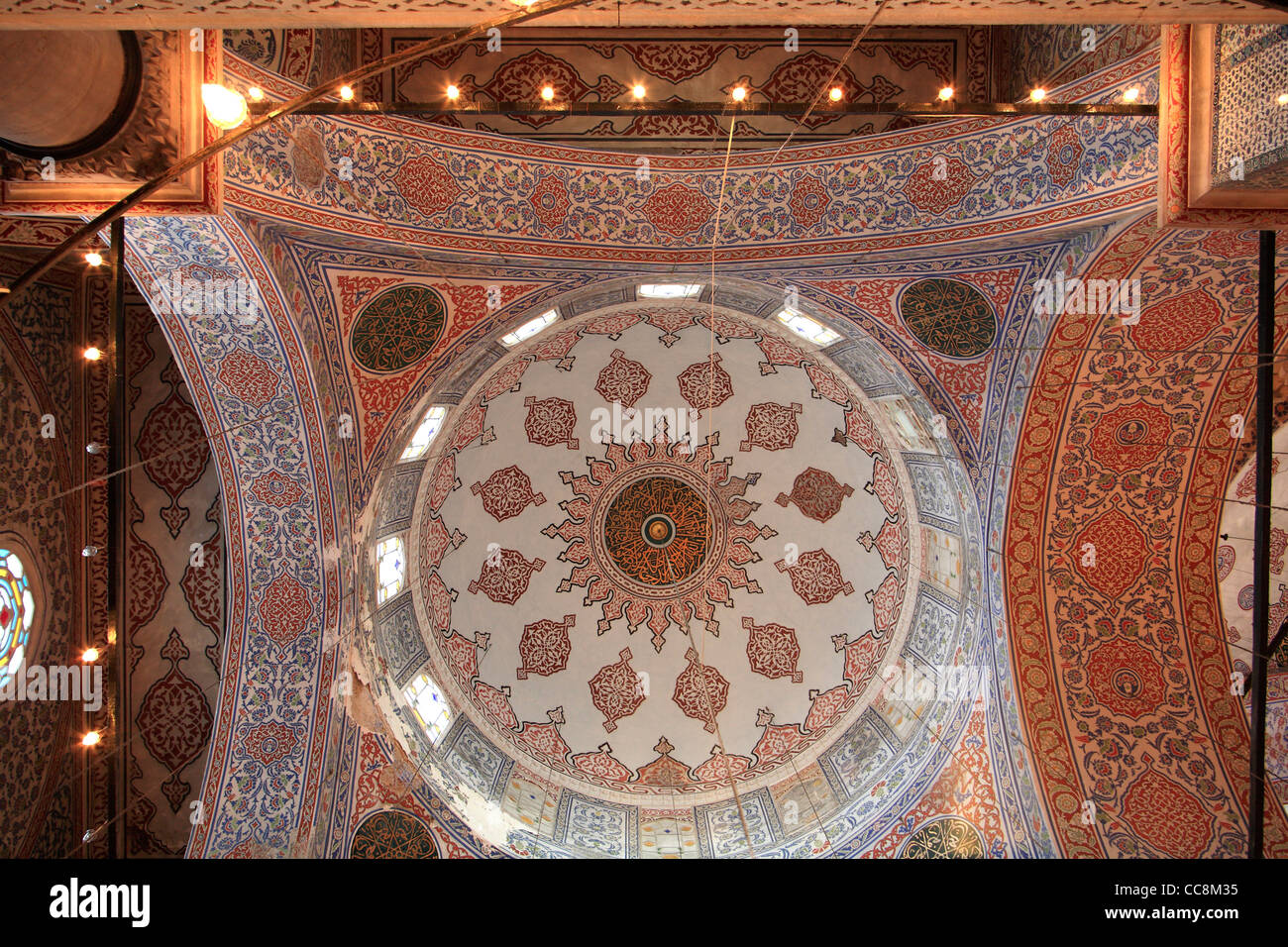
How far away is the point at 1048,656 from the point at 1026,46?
5.39 metres

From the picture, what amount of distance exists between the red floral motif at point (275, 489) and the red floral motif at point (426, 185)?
9.44ft

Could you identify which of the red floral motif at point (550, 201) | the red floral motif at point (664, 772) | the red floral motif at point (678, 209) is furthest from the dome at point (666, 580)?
the red floral motif at point (550, 201)

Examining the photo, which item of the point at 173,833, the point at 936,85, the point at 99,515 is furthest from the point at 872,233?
the point at 173,833

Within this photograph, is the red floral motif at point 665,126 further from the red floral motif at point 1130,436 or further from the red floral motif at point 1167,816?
the red floral motif at point 1167,816

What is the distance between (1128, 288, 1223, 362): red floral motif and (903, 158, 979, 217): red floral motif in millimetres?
1789

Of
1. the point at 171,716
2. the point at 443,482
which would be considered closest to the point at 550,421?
the point at 443,482

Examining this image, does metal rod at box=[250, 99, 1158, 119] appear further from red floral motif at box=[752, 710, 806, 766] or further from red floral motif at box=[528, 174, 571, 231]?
red floral motif at box=[752, 710, 806, 766]

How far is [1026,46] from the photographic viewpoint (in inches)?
241

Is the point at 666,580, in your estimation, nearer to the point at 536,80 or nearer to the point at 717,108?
the point at 536,80

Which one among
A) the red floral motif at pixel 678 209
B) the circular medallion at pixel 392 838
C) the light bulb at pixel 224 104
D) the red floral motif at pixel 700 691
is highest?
the red floral motif at pixel 678 209

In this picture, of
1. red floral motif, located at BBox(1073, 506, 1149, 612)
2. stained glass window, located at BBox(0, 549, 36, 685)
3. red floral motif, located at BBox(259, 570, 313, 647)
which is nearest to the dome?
red floral motif, located at BBox(259, 570, 313, 647)

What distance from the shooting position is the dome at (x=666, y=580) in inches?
338

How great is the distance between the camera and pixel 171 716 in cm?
774

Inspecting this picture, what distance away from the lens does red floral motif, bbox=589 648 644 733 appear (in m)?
9.94
